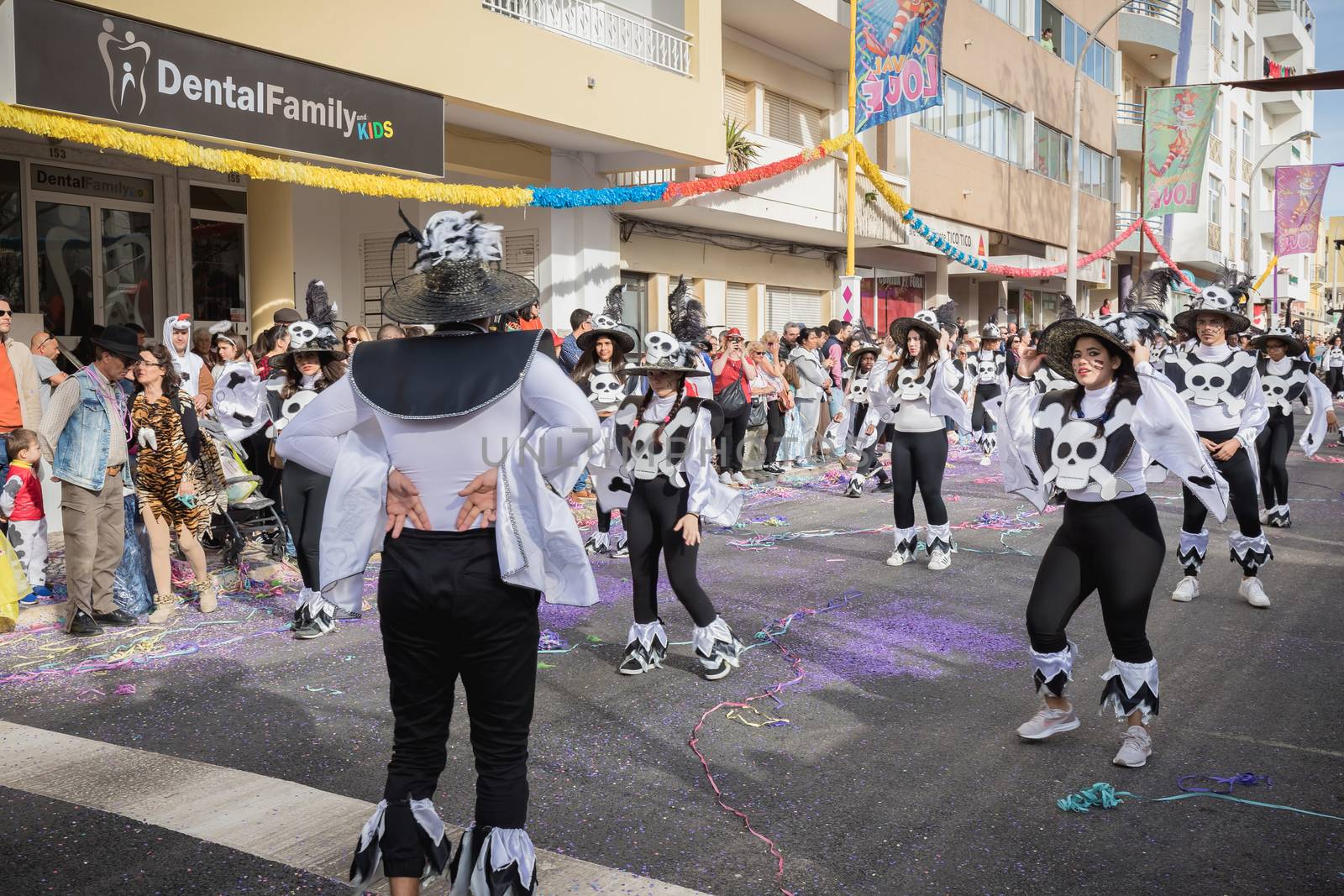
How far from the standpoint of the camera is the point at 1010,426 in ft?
19.2

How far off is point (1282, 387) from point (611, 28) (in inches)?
407

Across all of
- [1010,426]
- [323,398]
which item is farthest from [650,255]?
[323,398]

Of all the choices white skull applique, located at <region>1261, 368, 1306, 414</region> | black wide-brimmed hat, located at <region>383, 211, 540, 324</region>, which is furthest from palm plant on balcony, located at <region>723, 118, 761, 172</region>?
black wide-brimmed hat, located at <region>383, 211, 540, 324</region>

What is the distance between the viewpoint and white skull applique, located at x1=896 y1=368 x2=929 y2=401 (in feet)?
31.1

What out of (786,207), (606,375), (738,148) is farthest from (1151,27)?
(606,375)

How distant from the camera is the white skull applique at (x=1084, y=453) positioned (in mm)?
5133

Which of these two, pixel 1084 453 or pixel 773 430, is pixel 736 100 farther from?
pixel 1084 453

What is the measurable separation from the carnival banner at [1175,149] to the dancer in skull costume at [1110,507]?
23959 millimetres

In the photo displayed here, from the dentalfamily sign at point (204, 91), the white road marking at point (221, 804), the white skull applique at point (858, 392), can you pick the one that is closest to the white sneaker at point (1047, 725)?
the white road marking at point (221, 804)

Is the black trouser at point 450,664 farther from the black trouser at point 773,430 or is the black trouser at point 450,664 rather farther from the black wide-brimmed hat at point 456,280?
the black trouser at point 773,430

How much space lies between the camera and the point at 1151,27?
41.1m

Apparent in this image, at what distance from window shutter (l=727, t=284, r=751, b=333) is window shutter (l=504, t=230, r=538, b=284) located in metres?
6.02

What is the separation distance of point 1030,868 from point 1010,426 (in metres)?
2.50

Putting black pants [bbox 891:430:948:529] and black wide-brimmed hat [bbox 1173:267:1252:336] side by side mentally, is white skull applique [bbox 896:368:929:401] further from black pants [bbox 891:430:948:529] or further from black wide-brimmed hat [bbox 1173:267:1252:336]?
black wide-brimmed hat [bbox 1173:267:1252:336]
